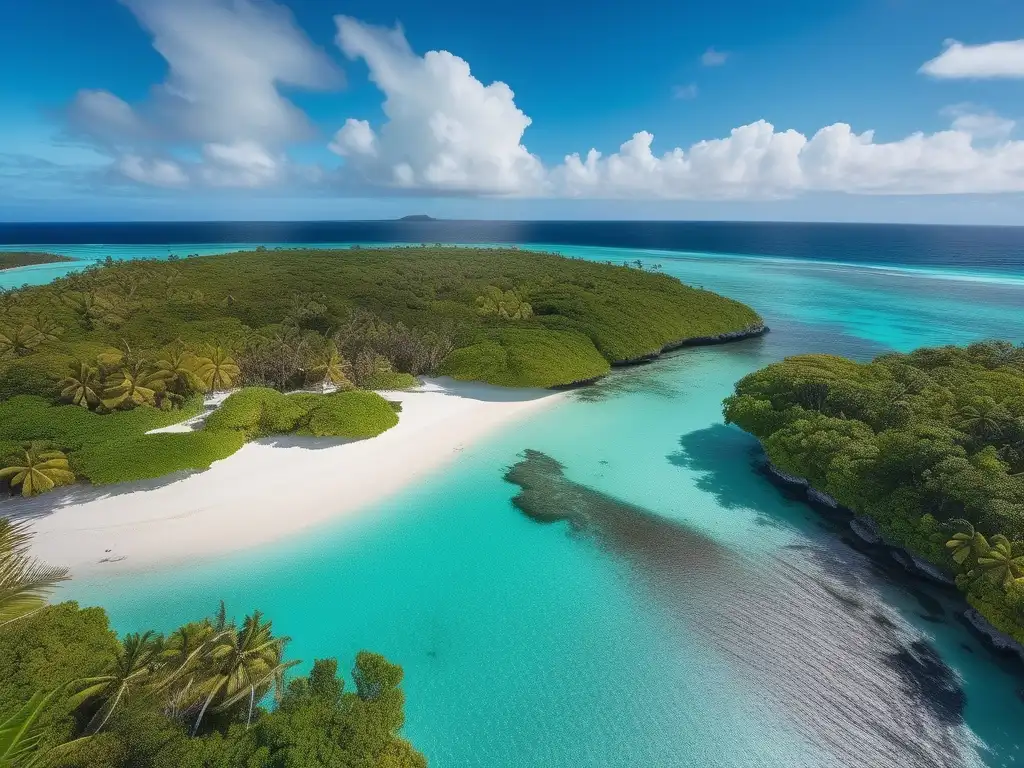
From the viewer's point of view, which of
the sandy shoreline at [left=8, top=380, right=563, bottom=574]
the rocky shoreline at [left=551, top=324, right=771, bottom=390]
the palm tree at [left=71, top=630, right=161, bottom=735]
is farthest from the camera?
the rocky shoreline at [left=551, top=324, right=771, bottom=390]

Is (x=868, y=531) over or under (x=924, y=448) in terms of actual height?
under

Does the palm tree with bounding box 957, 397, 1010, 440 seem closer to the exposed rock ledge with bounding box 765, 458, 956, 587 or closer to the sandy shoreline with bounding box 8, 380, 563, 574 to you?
the exposed rock ledge with bounding box 765, 458, 956, 587

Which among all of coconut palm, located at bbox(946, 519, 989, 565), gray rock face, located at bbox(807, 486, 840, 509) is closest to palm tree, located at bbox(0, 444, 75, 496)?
gray rock face, located at bbox(807, 486, 840, 509)

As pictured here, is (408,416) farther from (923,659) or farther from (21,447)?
(923,659)

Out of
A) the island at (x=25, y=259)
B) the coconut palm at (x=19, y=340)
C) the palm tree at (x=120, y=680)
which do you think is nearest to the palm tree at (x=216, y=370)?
the coconut palm at (x=19, y=340)

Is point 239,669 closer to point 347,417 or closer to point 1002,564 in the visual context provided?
point 347,417

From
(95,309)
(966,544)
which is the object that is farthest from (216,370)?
(966,544)

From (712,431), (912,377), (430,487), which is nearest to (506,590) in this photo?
(430,487)
